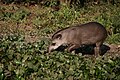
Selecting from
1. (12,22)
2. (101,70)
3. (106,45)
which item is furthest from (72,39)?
(12,22)

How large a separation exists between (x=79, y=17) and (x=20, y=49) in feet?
20.9

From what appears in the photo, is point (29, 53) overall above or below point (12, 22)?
above

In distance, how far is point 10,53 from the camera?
8039 millimetres

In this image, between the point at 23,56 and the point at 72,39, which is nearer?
the point at 23,56

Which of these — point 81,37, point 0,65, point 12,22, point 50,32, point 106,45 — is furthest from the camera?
point 12,22

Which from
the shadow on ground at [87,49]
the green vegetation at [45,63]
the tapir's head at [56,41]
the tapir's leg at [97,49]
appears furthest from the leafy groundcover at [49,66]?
the shadow on ground at [87,49]

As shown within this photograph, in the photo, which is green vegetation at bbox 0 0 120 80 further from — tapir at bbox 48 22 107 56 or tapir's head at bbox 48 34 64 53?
tapir at bbox 48 22 107 56

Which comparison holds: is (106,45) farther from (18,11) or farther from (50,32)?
(18,11)

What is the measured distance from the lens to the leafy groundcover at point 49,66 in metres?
7.48

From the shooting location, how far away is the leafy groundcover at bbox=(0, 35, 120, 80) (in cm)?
748

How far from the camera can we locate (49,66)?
306 inches

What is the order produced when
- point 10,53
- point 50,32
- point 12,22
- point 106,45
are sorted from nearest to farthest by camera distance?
1. point 10,53
2. point 106,45
3. point 50,32
4. point 12,22

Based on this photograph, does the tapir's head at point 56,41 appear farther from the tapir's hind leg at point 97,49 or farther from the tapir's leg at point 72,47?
the tapir's hind leg at point 97,49

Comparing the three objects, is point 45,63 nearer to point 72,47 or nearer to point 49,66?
point 49,66
